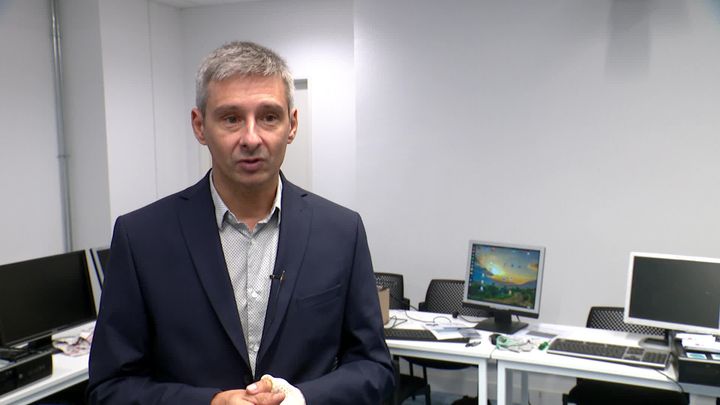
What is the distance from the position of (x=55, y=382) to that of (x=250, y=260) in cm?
194

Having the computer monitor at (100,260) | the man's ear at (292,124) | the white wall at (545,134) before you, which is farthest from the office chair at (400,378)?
the man's ear at (292,124)

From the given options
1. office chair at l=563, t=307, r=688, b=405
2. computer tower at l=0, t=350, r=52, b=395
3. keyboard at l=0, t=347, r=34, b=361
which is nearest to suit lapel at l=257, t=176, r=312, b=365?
computer tower at l=0, t=350, r=52, b=395

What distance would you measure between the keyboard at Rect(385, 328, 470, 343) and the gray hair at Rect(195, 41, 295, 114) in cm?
231

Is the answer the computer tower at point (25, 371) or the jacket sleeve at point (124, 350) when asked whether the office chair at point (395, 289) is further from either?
the jacket sleeve at point (124, 350)

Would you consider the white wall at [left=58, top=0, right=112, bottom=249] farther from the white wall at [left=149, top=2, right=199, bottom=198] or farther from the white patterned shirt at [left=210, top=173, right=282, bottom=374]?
the white patterned shirt at [left=210, top=173, right=282, bottom=374]

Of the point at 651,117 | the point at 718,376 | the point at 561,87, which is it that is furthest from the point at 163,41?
the point at 718,376

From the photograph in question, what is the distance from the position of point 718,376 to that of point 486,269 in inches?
50.5

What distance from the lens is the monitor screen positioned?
9.54 ft

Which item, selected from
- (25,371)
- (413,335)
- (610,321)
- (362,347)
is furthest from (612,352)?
(25,371)

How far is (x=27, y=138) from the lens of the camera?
14.8ft

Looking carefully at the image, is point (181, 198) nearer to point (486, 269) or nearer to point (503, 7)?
point (486, 269)

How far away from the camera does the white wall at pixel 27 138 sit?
433 cm

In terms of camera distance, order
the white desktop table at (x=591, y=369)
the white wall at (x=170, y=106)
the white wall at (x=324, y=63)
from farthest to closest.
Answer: the white wall at (x=170, y=106), the white wall at (x=324, y=63), the white desktop table at (x=591, y=369)

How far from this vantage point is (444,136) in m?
4.43
